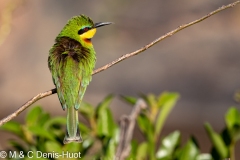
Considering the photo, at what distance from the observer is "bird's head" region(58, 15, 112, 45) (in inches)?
95.4

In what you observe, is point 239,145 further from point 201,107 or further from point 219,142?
point 219,142

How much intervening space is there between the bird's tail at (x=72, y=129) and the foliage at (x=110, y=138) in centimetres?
10

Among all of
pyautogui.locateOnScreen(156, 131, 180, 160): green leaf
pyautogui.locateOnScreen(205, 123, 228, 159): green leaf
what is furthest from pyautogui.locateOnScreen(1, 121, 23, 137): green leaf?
pyautogui.locateOnScreen(205, 123, 228, 159): green leaf

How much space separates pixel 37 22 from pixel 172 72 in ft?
4.14

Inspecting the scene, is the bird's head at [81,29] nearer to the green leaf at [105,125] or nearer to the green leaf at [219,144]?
the green leaf at [105,125]

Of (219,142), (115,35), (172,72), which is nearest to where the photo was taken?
(219,142)

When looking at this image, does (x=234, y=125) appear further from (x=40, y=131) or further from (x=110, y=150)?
(x=40, y=131)

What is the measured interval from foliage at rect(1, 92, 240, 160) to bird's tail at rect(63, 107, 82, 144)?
0.33ft

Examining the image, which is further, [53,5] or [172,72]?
[53,5]

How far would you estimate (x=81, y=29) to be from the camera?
2.45 metres

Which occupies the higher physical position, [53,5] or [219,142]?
[53,5]

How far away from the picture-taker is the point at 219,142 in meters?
2.29

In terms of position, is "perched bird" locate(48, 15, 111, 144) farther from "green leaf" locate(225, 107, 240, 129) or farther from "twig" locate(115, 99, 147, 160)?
"green leaf" locate(225, 107, 240, 129)

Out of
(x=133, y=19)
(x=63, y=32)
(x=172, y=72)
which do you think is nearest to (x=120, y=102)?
(x=172, y=72)
